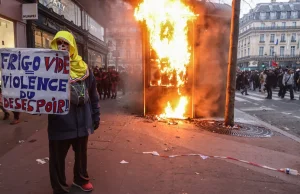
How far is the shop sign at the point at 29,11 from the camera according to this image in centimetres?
926

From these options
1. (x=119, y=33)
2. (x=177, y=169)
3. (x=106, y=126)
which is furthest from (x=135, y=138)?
(x=119, y=33)

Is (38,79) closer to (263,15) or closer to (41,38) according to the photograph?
(41,38)

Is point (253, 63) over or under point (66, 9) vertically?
over

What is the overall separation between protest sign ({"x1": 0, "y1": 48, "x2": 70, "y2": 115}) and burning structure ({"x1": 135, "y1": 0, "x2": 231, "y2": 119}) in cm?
520

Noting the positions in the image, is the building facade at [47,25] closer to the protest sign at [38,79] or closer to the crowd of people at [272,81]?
the protest sign at [38,79]

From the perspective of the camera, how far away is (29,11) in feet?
30.6

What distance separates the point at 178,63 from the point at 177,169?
4.65 m

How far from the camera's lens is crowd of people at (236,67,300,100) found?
1433 cm

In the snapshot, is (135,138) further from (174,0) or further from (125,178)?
(174,0)

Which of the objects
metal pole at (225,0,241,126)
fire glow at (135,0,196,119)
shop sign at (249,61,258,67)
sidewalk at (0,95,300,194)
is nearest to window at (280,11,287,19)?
shop sign at (249,61,258,67)

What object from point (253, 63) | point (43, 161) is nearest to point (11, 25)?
point (43, 161)

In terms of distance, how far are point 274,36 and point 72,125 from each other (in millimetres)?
85003

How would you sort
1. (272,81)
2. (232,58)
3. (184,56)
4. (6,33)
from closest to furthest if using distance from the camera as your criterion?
(232,58) → (184,56) → (6,33) → (272,81)

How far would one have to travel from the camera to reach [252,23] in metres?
77.0
